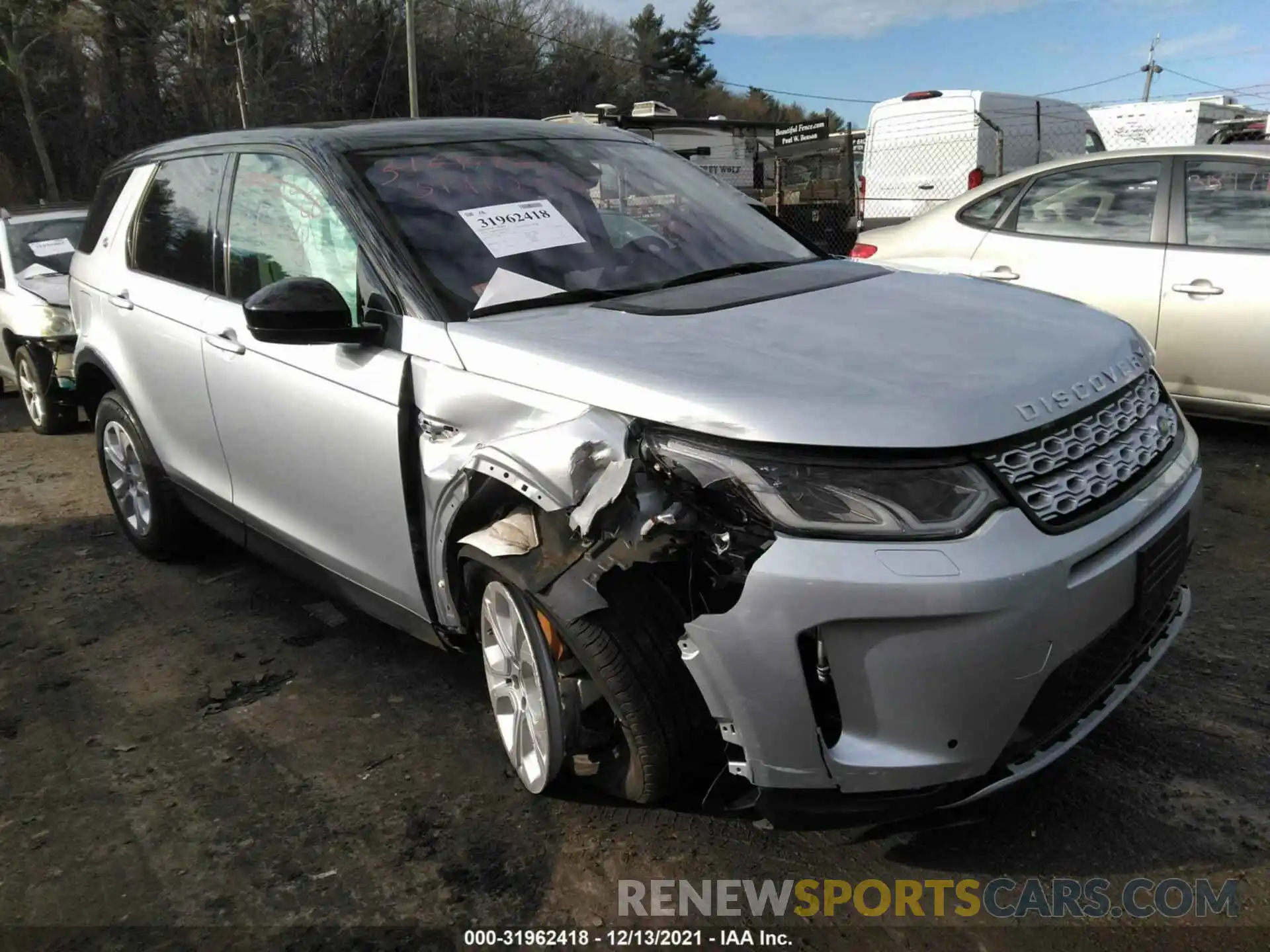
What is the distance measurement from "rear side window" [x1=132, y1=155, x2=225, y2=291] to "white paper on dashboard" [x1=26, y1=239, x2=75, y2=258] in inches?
162

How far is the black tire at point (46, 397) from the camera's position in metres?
6.95

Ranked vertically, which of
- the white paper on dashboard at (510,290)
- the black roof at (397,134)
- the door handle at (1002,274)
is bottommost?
the door handle at (1002,274)

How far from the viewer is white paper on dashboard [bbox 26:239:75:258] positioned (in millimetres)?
7453

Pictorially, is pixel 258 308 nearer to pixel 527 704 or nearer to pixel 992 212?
pixel 527 704

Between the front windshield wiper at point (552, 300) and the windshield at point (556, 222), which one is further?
the windshield at point (556, 222)

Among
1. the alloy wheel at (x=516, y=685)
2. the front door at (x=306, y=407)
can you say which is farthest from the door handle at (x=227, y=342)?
the alloy wheel at (x=516, y=685)

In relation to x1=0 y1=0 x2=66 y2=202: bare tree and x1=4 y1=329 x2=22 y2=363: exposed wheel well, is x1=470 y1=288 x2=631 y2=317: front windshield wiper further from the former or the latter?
x1=0 y1=0 x2=66 y2=202: bare tree

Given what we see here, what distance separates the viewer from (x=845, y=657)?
6.05 feet

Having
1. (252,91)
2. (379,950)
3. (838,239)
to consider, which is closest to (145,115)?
(252,91)

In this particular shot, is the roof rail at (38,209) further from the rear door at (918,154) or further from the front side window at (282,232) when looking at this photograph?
the rear door at (918,154)

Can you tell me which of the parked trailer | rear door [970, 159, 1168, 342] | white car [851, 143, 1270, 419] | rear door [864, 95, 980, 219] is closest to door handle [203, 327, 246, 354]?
white car [851, 143, 1270, 419]

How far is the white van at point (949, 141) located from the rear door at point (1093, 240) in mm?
7553

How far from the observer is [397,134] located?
313 cm

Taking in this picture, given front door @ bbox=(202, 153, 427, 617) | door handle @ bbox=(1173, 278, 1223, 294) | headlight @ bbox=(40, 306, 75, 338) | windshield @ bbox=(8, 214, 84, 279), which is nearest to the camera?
front door @ bbox=(202, 153, 427, 617)
